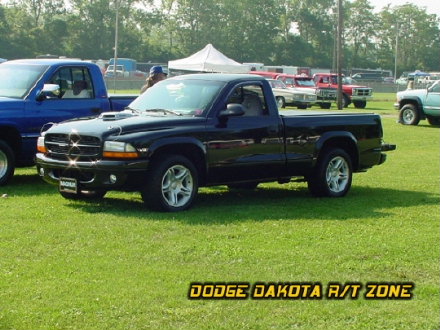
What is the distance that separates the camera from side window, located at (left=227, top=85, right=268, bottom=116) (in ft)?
37.2

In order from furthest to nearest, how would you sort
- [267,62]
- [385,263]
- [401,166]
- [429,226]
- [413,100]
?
[267,62] < [413,100] < [401,166] < [429,226] < [385,263]

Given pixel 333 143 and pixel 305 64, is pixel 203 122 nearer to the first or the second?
pixel 333 143

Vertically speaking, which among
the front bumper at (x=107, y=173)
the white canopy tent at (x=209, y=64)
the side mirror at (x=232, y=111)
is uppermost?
the white canopy tent at (x=209, y=64)

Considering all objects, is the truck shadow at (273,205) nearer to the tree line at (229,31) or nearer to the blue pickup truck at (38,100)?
the blue pickup truck at (38,100)

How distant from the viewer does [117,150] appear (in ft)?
32.7

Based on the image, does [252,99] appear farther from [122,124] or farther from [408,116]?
[408,116]

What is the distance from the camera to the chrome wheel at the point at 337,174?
12180 millimetres

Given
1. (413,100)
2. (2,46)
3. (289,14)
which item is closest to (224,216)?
(413,100)

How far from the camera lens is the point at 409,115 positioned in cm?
3008

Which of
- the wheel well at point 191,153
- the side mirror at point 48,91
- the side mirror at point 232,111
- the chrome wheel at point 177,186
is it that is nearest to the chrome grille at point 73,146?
the wheel well at point 191,153

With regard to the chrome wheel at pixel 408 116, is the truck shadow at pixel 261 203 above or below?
below

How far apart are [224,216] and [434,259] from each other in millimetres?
2874

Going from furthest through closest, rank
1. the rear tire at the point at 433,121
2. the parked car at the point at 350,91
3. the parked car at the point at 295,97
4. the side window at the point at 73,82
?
1. the parked car at the point at 350,91
2. the parked car at the point at 295,97
3. the rear tire at the point at 433,121
4. the side window at the point at 73,82

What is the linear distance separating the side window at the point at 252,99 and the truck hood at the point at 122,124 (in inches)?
35.3
